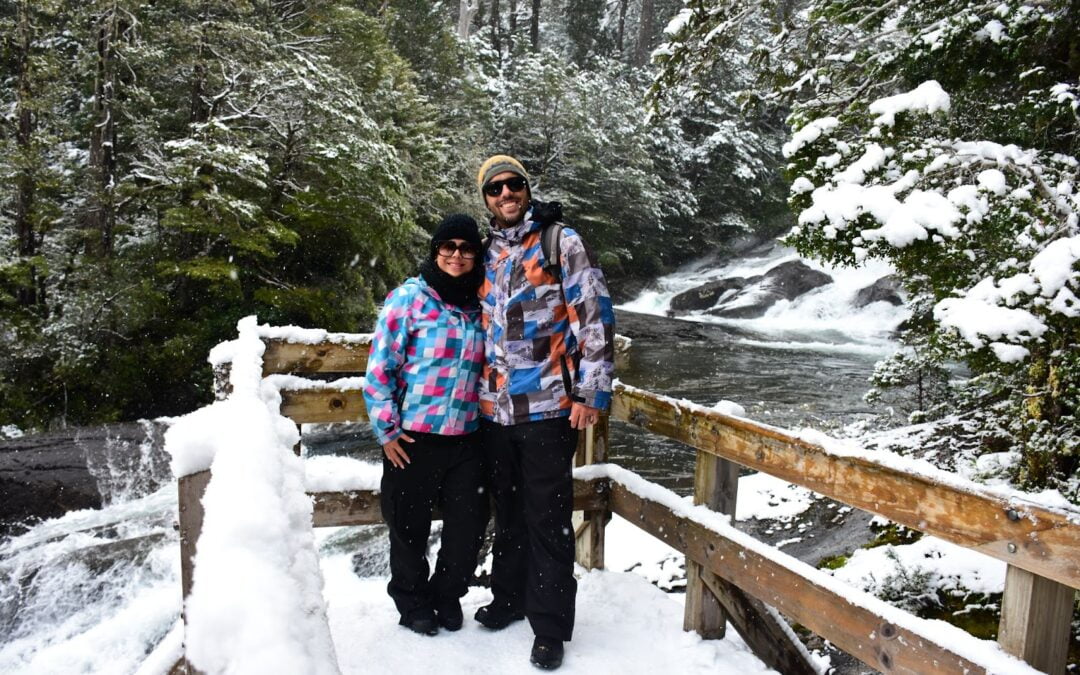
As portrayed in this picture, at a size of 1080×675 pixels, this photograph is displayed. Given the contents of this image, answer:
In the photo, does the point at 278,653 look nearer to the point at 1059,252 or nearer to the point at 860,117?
the point at 1059,252

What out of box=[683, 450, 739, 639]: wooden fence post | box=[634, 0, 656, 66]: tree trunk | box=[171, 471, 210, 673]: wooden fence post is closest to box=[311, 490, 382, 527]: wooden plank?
box=[683, 450, 739, 639]: wooden fence post

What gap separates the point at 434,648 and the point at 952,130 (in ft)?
15.0

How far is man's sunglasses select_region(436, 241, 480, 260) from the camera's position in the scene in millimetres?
2947

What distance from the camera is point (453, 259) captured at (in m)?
2.97

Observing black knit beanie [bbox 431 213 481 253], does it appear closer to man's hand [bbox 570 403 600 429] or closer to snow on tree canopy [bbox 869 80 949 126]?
man's hand [bbox 570 403 600 429]

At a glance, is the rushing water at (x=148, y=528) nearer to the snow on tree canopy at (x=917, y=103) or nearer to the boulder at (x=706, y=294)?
the snow on tree canopy at (x=917, y=103)

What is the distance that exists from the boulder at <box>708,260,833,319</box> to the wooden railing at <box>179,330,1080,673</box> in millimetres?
19273

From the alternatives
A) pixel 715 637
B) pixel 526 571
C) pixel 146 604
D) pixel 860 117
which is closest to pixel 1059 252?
pixel 860 117

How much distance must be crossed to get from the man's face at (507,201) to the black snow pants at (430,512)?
0.96 m

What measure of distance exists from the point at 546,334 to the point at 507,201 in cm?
61

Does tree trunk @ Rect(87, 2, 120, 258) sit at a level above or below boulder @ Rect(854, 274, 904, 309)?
above

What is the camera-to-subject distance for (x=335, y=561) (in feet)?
19.3

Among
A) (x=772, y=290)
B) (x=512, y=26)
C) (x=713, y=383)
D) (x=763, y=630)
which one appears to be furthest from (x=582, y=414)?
(x=512, y=26)

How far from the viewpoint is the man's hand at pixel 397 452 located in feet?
9.41
